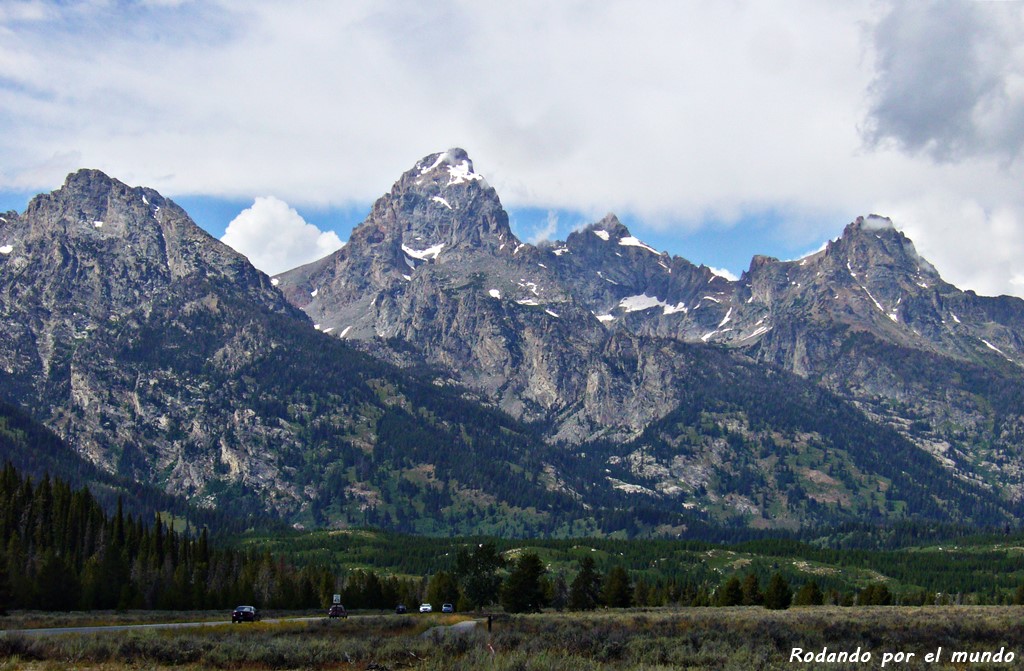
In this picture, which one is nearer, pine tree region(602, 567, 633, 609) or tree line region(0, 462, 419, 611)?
tree line region(0, 462, 419, 611)

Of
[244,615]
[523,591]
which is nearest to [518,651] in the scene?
[244,615]

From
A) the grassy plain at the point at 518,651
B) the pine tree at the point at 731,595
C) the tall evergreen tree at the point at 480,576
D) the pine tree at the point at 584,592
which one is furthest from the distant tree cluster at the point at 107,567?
the grassy plain at the point at 518,651

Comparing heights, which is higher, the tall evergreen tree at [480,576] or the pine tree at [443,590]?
the tall evergreen tree at [480,576]

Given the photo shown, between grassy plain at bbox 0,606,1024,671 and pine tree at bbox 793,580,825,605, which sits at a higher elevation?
grassy plain at bbox 0,606,1024,671

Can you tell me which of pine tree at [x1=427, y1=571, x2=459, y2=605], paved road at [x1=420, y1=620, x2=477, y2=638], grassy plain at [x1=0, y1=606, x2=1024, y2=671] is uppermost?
grassy plain at [x1=0, y1=606, x2=1024, y2=671]

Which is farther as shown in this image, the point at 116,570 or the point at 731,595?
the point at 731,595

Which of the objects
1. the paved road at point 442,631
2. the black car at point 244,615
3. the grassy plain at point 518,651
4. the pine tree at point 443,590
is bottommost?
the pine tree at point 443,590

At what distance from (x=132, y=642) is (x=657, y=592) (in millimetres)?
153298

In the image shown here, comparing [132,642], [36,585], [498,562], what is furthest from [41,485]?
[132,642]

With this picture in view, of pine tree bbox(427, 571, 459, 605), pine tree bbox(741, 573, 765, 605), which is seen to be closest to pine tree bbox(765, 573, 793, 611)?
pine tree bbox(741, 573, 765, 605)

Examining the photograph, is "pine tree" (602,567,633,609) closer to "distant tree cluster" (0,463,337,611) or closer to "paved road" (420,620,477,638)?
"distant tree cluster" (0,463,337,611)

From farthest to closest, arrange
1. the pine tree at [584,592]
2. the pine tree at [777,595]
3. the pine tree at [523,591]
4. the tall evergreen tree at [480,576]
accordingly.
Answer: the pine tree at [584,592]
the pine tree at [777,595]
the tall evergreen tree at [480,576]
the pine tree at [523,591]

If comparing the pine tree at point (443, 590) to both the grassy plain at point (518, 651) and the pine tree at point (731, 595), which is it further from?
the grassy plain at point (518, 651)

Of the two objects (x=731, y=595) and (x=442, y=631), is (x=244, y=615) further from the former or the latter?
(x=731, y=595)
